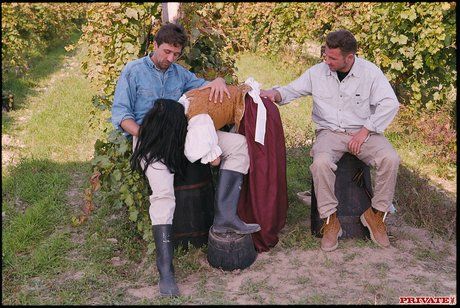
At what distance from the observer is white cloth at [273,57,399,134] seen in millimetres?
4211

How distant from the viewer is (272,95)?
4410 millimetres

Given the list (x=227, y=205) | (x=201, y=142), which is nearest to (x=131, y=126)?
(x=201, y=142)

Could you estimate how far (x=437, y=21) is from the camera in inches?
250

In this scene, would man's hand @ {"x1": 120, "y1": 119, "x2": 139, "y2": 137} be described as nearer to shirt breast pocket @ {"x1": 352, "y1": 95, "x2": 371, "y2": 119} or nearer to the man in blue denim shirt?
the man in blue denim shirt

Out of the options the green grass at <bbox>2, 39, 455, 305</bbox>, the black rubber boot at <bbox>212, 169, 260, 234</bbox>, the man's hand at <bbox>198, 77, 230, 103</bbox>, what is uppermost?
the man's hand at <bbox>198, 77, 230, 103</bbox>

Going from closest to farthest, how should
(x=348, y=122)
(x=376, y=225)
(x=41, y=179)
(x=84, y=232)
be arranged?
(x=376, y=225), (x=348, y=122), (x=84, y=232), (x=41, y=179)

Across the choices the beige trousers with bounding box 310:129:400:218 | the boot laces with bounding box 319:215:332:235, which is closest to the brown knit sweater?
the beige trousers with bounding box 310:129:400:218

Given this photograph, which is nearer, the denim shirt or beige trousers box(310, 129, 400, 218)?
the denim shirt

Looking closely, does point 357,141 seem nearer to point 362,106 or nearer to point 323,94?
point 362,106

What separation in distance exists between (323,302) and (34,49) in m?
10.0

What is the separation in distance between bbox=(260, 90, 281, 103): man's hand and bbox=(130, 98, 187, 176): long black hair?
0.83 meters

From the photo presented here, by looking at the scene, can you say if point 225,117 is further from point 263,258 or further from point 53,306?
point 53,306

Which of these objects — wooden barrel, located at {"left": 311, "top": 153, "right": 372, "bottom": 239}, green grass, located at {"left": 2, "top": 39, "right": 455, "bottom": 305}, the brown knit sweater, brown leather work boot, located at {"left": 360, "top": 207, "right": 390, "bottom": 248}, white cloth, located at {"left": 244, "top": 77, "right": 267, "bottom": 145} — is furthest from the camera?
wooden barrel, located at {"left": 311, "top": 153, "right": 372, "bottom": 239}

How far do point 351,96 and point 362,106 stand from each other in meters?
0.12
